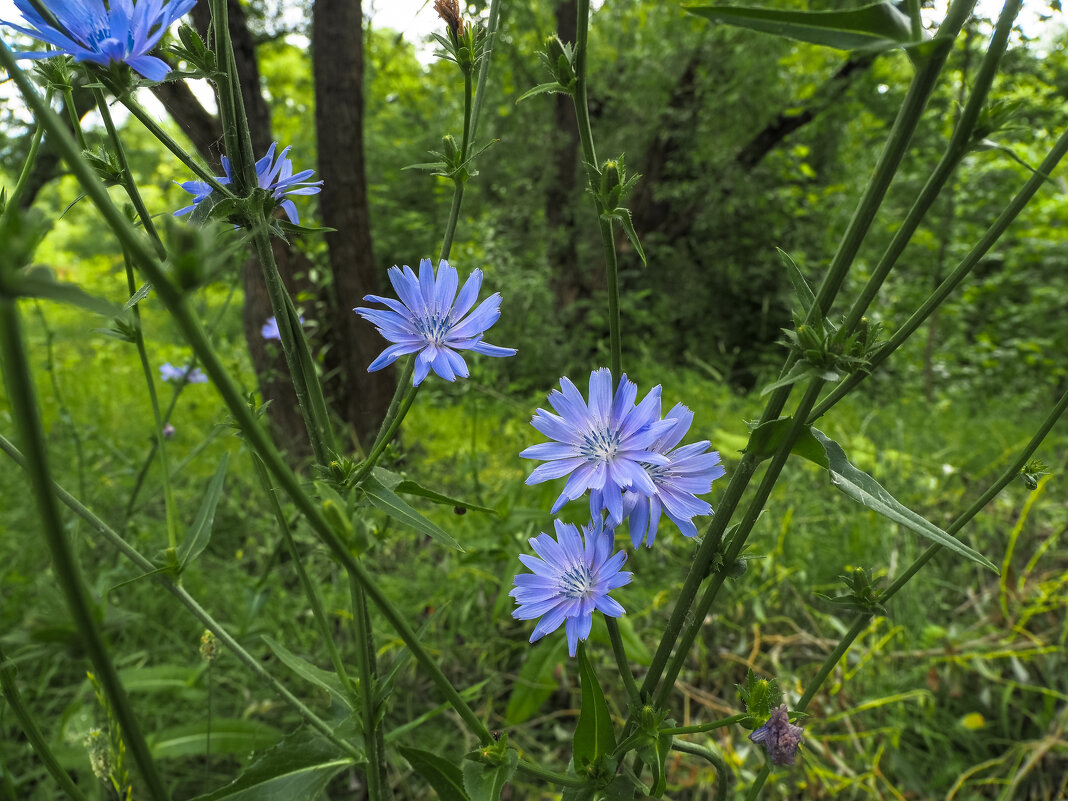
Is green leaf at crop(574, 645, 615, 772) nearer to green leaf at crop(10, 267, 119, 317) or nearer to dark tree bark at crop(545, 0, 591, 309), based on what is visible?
green leaf at crop(10, 267, 119, 317)

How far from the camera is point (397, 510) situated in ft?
2.38

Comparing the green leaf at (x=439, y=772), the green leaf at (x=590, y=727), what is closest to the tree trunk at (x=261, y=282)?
the green leaf at (x=439, y=772)

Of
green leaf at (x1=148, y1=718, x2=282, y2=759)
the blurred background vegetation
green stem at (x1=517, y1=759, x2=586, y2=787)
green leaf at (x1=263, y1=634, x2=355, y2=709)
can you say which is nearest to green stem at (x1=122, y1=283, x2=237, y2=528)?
the blurred background vegetation

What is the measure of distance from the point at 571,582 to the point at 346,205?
2818 mm

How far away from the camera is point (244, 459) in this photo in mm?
3227

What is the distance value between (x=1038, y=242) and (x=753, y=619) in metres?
5.13

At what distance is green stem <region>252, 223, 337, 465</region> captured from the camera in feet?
2.31

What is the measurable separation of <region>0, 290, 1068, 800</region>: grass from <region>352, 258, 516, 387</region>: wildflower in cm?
36

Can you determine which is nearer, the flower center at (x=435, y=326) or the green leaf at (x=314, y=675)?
the flower center at (x=435, y=326)

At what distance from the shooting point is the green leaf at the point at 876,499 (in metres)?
0.58

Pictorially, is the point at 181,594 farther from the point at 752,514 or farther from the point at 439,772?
the point at 752,514

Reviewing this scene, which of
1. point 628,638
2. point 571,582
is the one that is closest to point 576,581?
point 571,582

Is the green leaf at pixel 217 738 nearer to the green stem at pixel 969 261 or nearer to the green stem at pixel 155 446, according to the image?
the green stem at pixel 155 446

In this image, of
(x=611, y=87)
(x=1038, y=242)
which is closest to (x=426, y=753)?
(x=611, y=87)
